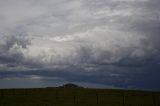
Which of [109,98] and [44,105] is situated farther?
[109,98]

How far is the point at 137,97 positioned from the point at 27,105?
23.5 metres

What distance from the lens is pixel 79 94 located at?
67.6 meters

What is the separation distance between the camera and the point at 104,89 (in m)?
72.5

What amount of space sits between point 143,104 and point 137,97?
27.3 feet

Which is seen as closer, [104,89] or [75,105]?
[75,105]

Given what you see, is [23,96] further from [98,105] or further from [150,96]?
[150,96]

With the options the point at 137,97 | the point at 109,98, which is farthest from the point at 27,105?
the point at 137,97

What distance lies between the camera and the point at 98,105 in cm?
5016

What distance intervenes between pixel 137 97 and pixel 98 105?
13038 mm

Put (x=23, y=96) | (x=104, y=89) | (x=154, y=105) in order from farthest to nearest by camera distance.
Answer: (x=104, y=89) → (x=23, y=96) → (x=154, y=105)

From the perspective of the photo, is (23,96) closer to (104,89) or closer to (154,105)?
(104,89)

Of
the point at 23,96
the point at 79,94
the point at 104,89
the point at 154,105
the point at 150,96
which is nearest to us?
the point at 154,105

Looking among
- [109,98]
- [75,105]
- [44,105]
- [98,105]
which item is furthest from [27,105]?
[109,98]

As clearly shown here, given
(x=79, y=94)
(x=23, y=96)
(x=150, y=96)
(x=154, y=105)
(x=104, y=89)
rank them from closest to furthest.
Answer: (x=154, y=105) → (x=150, y=96) → (x=23, y=96) → (x=79, y=94) → (x=104, y=89)
